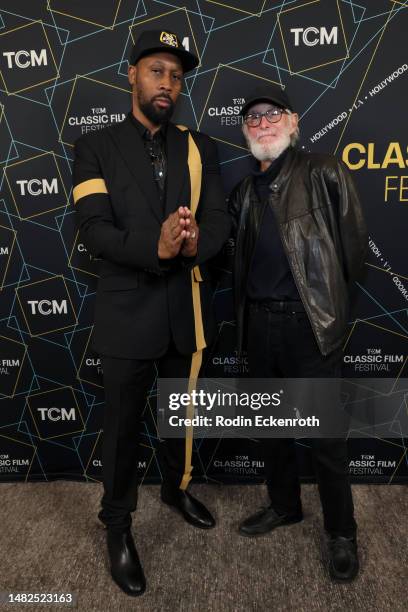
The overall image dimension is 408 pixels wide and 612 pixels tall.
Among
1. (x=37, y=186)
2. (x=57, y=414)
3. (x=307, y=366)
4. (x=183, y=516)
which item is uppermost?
(x=37, y=186)

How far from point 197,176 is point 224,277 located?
1.83 ft

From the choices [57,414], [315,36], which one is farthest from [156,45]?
[57,414]

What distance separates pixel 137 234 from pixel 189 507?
123 cm

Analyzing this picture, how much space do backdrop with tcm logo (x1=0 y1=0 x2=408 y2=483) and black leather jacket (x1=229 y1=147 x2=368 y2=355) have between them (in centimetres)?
41

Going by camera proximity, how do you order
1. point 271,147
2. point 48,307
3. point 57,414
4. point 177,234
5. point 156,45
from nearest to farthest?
point 177,234, point 156,45, point 271,147, point 48,307, point 57,414

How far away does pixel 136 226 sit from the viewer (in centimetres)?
163

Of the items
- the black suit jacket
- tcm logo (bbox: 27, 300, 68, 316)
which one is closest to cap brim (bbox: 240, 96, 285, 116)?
the black suit jacket

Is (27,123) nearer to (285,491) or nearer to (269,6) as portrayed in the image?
(269,6)

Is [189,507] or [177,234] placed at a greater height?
[177,234]

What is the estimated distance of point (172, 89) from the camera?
5.42 ft

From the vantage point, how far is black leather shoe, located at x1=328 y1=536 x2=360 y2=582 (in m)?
1.70

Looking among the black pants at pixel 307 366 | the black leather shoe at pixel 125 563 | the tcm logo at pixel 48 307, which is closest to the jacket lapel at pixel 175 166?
the black pants at pixel 307 366

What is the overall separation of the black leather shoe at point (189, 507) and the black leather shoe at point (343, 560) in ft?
1.68

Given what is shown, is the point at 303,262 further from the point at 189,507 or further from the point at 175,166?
the point at 189,507
